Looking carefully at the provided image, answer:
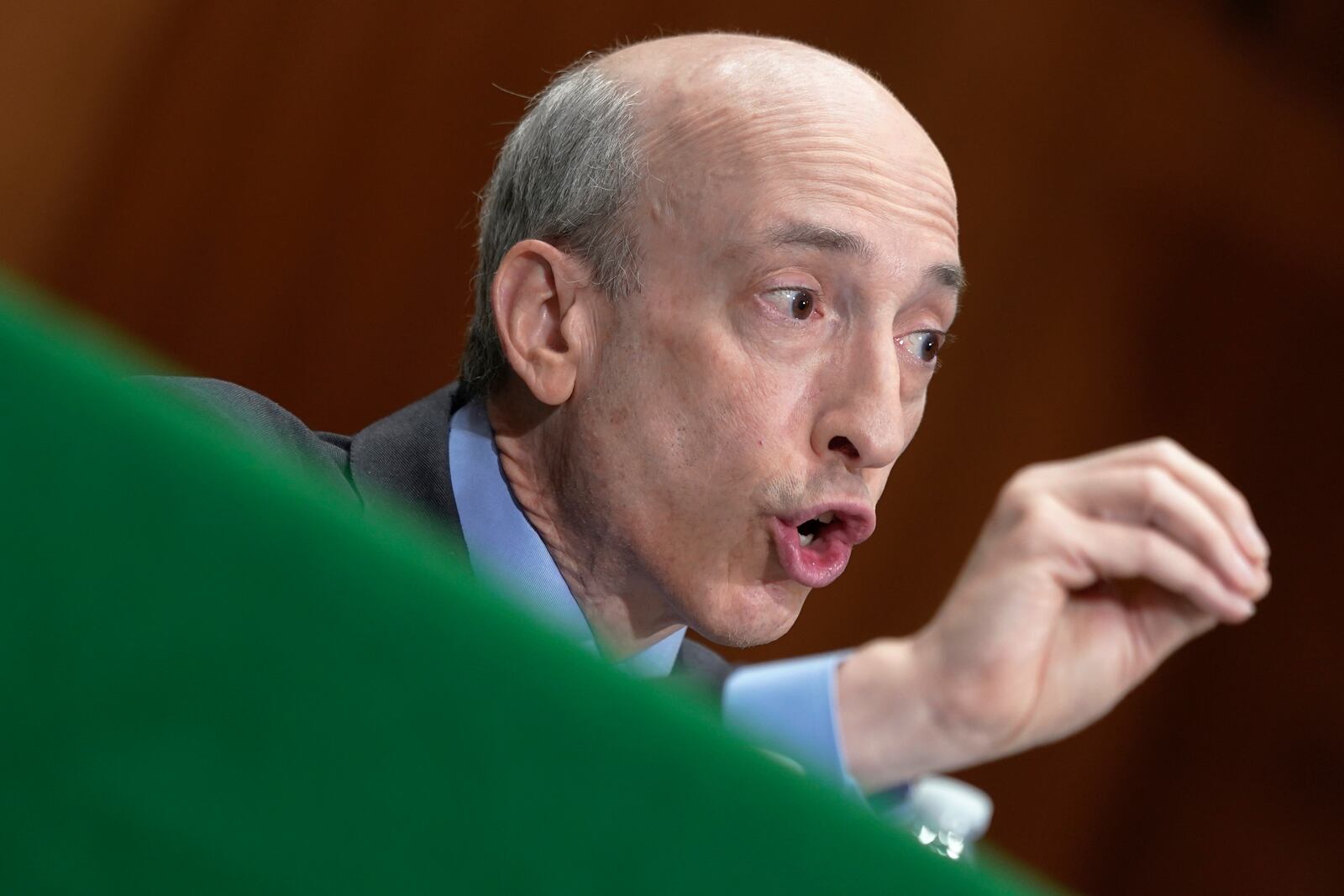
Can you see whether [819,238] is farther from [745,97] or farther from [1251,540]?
[1251,540]

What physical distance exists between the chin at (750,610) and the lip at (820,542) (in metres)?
0.02

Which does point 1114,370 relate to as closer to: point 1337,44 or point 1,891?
point 1337,44

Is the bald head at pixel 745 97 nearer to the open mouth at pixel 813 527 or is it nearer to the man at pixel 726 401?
the man at pixel 726 401

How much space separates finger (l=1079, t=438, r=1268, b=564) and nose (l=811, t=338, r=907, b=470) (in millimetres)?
212

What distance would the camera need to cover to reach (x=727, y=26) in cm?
263

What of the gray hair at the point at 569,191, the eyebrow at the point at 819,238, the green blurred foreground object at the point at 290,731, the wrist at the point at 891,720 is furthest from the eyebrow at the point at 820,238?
the green blurred foreground object at the point at 290,731

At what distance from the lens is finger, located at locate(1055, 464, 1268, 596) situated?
4.09 feet

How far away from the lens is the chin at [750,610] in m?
1.23

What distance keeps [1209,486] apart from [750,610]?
392 mm

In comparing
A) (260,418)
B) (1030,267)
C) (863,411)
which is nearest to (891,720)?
(863,411)

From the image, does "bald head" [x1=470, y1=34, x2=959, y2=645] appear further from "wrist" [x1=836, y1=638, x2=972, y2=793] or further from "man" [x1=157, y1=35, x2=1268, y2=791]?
"wrist" [x1=836, y1=638, x2=972, y2=793]

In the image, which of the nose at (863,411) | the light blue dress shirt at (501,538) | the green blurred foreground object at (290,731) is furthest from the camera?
the light blue dress shirt at (501,538)

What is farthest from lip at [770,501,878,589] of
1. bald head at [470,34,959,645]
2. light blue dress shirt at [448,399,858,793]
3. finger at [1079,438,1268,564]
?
finger at [1079,438,1268,564]

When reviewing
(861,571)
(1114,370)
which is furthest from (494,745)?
(1114,370)
